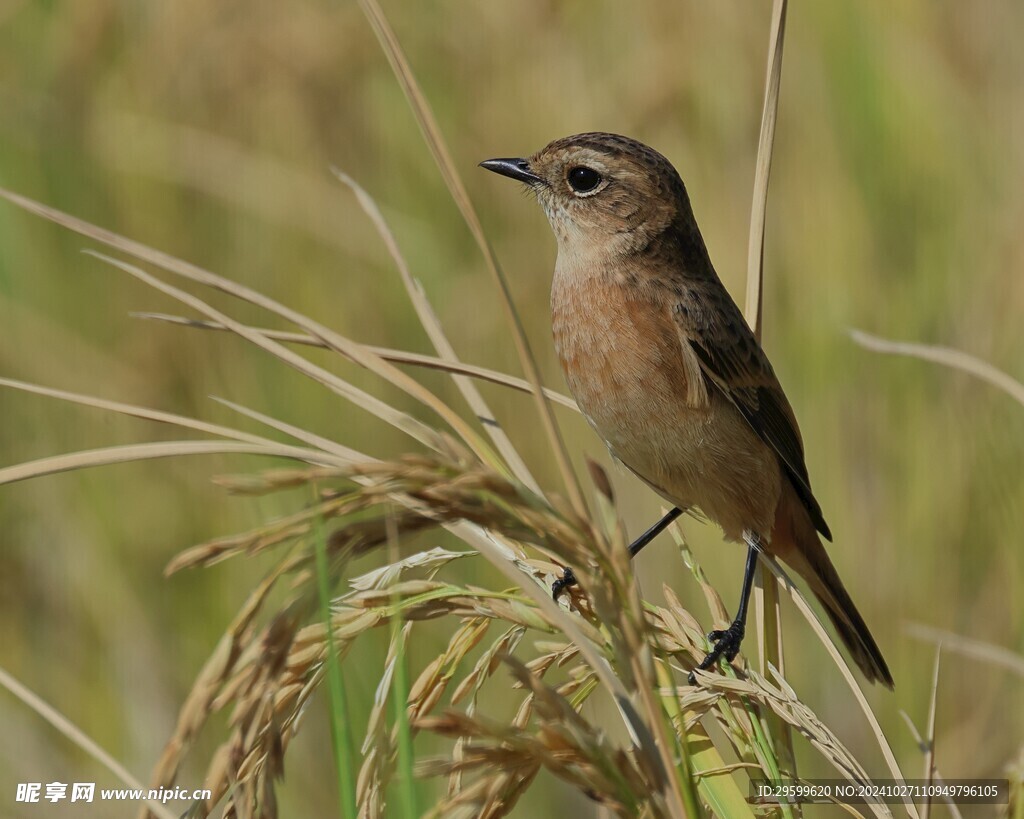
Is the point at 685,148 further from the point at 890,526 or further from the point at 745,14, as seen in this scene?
the point at 890,526

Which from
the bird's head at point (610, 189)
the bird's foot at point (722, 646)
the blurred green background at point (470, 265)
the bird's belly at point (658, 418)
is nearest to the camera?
the bird's foot at point (722, 646)

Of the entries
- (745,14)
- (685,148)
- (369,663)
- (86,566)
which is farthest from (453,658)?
(745,14)

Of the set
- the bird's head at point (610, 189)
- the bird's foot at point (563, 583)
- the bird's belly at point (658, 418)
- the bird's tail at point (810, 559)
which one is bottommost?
the bird's tail at point (810, 559)

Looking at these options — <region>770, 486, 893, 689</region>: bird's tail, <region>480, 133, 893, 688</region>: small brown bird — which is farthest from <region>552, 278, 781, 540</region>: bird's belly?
<region>770, 486, 893, 689</region>: bird's tail

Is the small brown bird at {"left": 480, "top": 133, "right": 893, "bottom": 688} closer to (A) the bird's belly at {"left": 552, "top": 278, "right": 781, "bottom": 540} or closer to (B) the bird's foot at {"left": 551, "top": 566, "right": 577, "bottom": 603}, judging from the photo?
(A) the bird's belly at {"left": 552, "top": 278, "right": 781, "bottom": 540}

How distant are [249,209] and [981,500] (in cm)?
344

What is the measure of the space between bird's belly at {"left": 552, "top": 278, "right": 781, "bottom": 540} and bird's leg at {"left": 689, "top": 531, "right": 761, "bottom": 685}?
3.4 inches

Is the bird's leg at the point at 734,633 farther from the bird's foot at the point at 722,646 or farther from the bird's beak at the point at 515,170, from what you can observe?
the bird's beak at the point at 515,170

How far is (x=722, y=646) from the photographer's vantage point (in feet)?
8.96

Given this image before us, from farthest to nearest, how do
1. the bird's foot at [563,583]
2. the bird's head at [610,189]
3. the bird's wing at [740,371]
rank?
the bird's head at [610,189]
the bird's wing at [740,371]
the bird's foot at [563,583]

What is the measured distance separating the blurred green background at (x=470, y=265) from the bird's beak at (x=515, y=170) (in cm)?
129

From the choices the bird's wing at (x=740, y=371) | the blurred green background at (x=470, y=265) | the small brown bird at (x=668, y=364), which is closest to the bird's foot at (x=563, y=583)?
the small brown bird at (x=668, y=364)

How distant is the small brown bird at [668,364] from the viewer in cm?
353

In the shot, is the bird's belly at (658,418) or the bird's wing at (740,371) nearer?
the bird's belly at (658,418)
